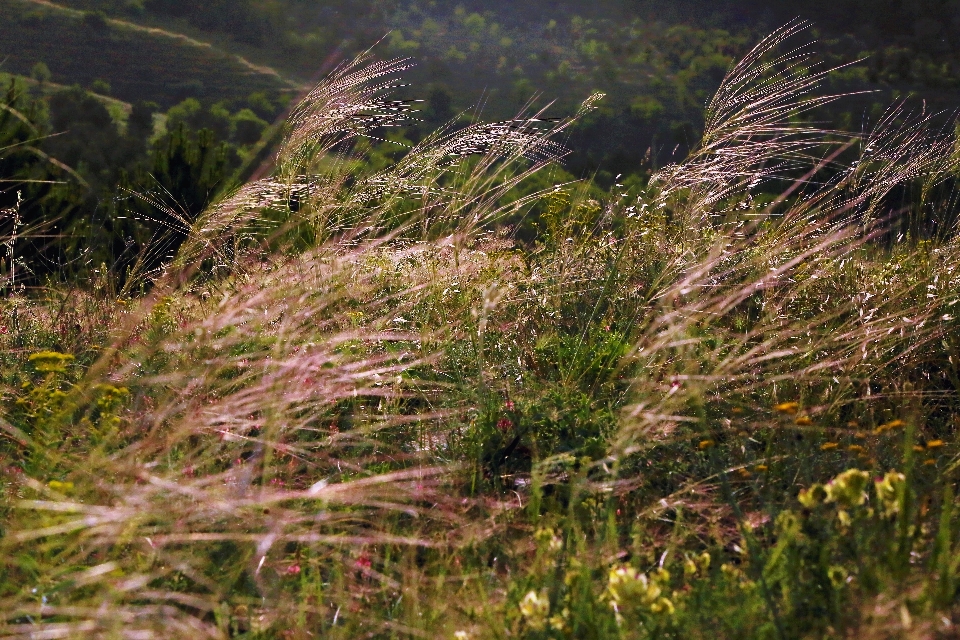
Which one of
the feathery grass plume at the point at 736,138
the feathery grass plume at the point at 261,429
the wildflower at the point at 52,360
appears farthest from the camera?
the feathery grass plume at the point at 736,138

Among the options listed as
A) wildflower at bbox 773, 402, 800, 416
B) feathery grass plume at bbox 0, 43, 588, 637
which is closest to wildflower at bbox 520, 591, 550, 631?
feathery grass plume at bbox 0, 43, 588, 637

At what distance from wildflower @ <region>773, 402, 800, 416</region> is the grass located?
0.01 m

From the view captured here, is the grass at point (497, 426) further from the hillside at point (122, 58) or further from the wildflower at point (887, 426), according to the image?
the hillside at point (122, 58)

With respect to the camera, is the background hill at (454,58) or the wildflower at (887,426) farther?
the background hill at (454,58)

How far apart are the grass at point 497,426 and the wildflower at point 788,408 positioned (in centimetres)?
1

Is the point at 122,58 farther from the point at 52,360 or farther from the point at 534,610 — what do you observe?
the point at 534,610

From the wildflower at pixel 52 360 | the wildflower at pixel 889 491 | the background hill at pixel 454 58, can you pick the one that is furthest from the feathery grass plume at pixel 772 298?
the background hill at pixel 454 58

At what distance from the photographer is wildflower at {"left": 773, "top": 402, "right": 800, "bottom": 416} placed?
1.77m

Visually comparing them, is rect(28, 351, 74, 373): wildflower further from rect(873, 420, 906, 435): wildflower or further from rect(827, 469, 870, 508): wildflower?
rect(873, 420, 906, 435): wildflower

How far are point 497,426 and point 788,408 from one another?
2.12 ft

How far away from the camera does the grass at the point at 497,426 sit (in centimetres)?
130

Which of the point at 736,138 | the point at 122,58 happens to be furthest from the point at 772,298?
the point at 122,58

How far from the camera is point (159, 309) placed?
8.63ft

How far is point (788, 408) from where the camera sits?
178 centimetres
